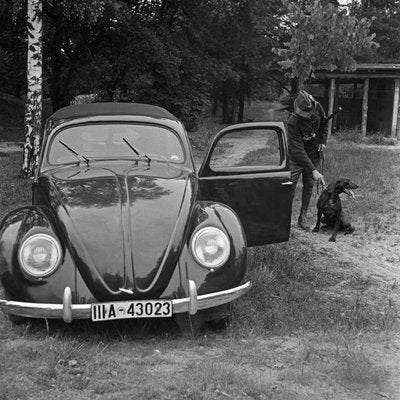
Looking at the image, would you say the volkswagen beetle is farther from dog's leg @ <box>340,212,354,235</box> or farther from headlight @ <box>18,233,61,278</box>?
dog's leg @ <box>340,212,354,235</box>

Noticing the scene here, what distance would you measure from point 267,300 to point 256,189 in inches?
40.9

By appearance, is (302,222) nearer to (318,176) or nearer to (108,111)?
(318,176)

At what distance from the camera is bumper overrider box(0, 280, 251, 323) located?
355 centimetres

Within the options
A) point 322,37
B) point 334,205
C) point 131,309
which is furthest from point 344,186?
point 322,37

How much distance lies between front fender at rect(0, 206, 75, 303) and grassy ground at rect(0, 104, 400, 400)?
0.97 feet

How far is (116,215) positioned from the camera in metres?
3.97

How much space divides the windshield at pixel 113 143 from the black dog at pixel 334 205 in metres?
2.74

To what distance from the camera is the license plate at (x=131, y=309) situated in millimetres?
3541

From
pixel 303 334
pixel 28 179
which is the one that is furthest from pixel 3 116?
pixel 303 334

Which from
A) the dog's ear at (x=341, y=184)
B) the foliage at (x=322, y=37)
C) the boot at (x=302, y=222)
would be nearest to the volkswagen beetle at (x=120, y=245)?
the dog's ear at (x=341, y=184)

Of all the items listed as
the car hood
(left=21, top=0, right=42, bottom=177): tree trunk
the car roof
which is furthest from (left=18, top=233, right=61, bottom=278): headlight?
(left=21, top=0, right=42, bottom=177): tree trunk

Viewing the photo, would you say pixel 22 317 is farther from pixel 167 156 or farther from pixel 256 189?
pixel 256 189

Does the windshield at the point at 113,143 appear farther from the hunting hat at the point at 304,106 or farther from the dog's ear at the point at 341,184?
the dog's ear at the point at 341,184

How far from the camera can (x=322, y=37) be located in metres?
11.0
